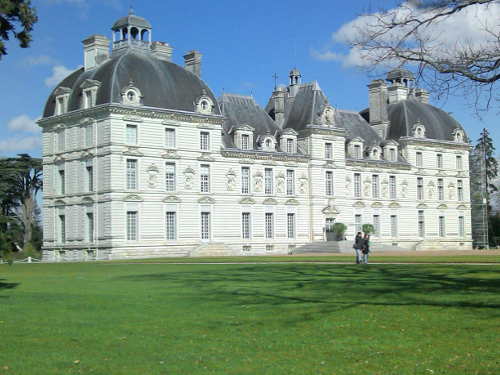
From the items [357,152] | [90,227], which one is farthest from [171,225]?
[357,152]

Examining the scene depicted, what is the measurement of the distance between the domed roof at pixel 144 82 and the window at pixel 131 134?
1748 mm

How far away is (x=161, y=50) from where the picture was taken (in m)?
56.3

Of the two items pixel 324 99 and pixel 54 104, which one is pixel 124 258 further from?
pixel 324 99

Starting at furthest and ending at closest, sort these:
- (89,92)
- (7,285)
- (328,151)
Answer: (328,151) < (89,92) < (7,285)

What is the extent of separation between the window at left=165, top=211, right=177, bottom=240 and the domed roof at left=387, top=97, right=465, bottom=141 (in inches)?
994

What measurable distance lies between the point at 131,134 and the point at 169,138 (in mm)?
2989

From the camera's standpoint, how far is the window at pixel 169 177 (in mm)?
52344

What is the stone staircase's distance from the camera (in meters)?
51.6

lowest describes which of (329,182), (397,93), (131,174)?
(329,182)

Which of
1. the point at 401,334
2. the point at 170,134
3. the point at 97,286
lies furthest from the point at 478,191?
the point at 401,334

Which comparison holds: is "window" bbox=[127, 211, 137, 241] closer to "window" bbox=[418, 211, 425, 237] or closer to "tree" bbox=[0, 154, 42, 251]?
"tree" bbox=[0, 154, 42, 251]

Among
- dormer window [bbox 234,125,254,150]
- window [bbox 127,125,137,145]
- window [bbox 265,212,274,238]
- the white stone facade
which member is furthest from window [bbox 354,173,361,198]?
window [bbox 127,125,137,145]

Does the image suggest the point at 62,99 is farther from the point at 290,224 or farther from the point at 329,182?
the point at 329,182

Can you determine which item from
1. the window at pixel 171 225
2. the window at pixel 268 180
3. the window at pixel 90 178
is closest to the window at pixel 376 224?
the window at pixel 268 180
